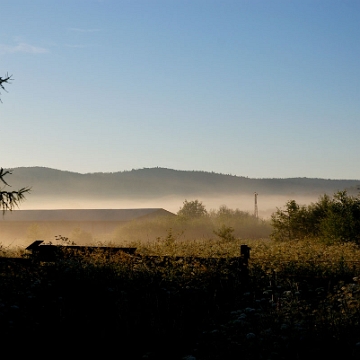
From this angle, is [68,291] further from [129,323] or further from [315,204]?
[315,204]

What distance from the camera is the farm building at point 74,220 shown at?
77.4 metres

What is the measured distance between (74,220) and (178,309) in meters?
70.4

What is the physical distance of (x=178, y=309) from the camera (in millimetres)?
10969

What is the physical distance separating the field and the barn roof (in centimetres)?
6313

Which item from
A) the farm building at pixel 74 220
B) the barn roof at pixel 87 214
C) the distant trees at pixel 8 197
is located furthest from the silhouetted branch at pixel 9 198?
the barn roof at pixel 87 214

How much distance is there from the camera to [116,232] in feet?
216

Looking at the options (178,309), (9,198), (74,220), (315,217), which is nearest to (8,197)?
(9,198)

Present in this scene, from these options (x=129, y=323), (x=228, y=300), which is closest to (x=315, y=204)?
(x=228, y=300)

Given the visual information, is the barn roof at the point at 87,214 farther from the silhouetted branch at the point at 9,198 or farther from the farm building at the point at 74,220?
the silhouetted branch at the point at 9,198

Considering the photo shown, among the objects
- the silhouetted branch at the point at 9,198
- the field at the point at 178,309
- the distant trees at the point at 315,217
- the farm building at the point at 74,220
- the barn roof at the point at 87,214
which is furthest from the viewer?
the barn roof at the point at 87,214

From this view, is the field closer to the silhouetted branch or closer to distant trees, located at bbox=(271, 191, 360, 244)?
the silhouetted branch

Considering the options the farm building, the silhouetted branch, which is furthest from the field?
the farm building

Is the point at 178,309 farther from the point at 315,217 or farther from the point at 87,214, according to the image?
the point at 87,214

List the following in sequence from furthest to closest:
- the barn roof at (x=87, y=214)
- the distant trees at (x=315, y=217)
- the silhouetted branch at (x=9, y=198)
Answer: the barn roof at (x=87, y=214) → the distant trees at (x=315, y=217) → the silhouetted branch at (x=9, y=198)
